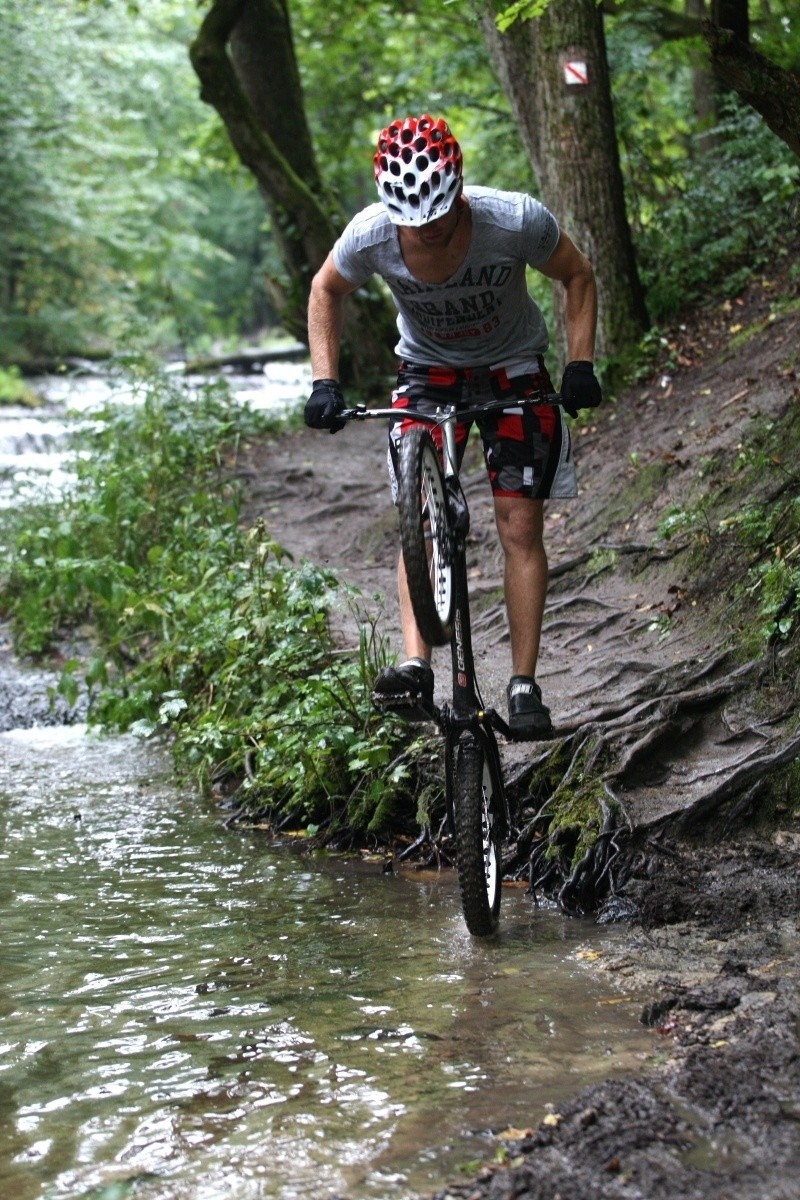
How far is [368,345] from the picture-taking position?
15.8 metres

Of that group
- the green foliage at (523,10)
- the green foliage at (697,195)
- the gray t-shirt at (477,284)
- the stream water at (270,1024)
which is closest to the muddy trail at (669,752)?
the stream water at (270,1024)

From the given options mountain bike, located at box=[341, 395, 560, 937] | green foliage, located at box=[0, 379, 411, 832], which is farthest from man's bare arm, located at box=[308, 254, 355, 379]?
green foliage, located at box=[0, 379, 411, 832]

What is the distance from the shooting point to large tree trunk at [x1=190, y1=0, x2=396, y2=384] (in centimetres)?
1526

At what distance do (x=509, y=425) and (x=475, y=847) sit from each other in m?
1.51

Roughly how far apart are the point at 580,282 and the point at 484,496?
558 centimetres

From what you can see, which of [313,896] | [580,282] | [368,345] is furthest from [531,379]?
[368,345]

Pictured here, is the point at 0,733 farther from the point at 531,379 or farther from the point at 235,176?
the point at 235,176

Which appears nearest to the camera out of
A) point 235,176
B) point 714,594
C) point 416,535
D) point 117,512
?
point 416,535

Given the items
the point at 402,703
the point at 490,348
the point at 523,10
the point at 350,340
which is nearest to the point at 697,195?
the point at 350,340

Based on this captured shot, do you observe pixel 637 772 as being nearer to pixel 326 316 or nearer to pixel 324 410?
pixel 324 410

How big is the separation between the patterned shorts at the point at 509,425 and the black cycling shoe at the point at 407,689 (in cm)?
80

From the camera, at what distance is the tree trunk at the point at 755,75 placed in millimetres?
5527

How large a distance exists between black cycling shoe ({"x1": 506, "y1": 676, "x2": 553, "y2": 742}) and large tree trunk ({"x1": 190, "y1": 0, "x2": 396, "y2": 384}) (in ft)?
37.4

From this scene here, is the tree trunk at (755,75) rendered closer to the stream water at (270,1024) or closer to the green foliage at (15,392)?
the stream water at (270,1024)
